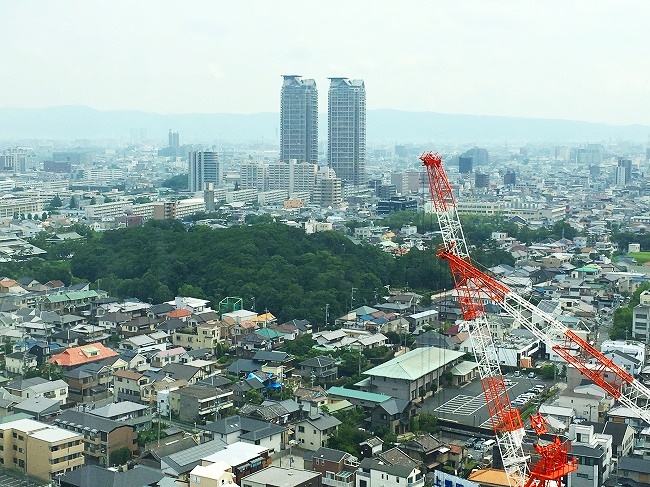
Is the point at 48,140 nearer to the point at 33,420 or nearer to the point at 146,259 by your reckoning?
the point at 146,259

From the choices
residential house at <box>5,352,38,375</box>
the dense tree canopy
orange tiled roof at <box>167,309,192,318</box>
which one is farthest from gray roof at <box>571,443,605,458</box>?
orange tiled roof at <box>167,309,192,318</box>

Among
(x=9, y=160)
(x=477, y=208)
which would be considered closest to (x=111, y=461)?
(x=477, y=208)

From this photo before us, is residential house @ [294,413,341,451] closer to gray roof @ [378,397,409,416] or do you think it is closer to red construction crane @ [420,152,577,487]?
gray roof @ [378,397,409,416]

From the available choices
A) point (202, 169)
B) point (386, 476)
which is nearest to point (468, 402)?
point (386, 476)

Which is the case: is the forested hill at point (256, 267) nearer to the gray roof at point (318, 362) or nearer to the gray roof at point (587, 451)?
the gray roof at point (318, 362)

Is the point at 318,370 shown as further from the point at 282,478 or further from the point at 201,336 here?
the point at 282,478

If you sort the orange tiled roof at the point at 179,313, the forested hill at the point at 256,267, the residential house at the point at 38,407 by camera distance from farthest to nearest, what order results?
the forested hill at the point at 256,267 < the orange tiled roof at the point at 179,313 < the residential house at the point at 38,407

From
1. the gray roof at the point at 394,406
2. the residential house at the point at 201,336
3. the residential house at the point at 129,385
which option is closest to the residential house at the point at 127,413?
the residential house at the point at 129,385
